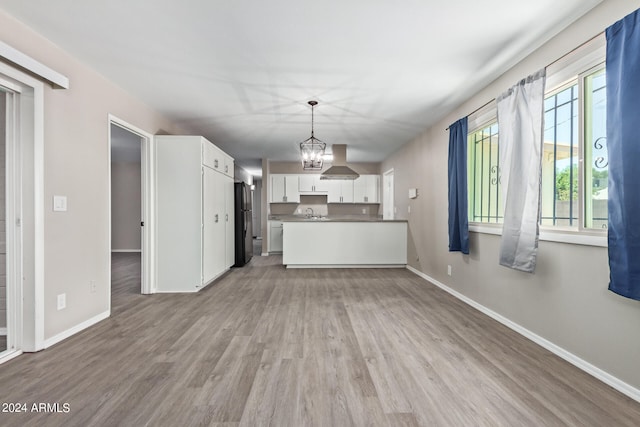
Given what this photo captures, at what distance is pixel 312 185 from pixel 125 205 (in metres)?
5.23

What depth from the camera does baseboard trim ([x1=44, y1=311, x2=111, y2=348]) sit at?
236 cm

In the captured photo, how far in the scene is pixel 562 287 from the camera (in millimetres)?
2215

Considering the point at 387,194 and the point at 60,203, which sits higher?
the point at 387,194

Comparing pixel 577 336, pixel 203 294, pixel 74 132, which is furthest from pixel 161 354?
pixel 577 336

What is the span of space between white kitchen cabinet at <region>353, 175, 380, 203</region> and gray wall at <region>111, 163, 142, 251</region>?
19.6 ft

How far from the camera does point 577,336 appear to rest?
82.0 inches

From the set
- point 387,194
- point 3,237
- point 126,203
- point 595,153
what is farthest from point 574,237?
point 126,203

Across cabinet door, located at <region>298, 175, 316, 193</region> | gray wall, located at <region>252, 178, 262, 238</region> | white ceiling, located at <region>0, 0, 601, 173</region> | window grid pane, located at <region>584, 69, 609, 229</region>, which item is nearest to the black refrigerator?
white ceiling, located at <region>0, 0, 601, 173</region>

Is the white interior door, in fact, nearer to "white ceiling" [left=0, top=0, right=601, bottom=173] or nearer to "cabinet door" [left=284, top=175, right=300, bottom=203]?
"white ceiling" [left=0, top=0, right=601, bottom=173]

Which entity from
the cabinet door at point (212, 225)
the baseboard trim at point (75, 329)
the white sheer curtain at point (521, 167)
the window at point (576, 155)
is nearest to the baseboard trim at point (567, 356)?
the white sheer curtain at point (521, 167)

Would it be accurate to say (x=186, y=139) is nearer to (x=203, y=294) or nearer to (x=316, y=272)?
(x=203, y=294)

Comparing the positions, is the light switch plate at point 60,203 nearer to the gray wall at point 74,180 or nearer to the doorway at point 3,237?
the gray wall at point 74,180

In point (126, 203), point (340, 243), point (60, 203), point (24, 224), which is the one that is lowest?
point (340, 243)

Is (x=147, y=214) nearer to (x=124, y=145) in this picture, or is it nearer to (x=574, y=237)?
(x=124, y=145)
